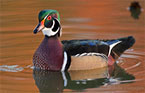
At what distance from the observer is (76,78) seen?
30.1 feet

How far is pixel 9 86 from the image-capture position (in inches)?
338

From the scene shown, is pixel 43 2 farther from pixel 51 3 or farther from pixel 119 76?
pixel 119 76

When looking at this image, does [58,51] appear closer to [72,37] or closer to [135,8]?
[72,37]

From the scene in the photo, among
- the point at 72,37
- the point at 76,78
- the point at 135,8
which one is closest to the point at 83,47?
the point at 76,78

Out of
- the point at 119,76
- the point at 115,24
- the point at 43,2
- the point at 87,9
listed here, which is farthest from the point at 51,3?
the point at 119,76

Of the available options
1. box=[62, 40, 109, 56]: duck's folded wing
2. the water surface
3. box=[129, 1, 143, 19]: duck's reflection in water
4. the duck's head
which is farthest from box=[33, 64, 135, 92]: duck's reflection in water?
box=[129, 1, 143, 19]: duck's reflection in water

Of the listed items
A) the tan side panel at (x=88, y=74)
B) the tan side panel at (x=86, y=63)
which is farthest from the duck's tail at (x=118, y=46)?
the tan side panel at (x=88, y=74)

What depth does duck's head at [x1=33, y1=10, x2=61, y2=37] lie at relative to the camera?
31.1ft

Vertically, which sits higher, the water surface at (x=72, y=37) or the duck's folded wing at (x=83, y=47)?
the duck's folded wing at (x=83, y=47)

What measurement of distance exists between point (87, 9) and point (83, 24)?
2368mm

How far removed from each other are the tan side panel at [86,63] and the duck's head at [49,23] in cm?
67

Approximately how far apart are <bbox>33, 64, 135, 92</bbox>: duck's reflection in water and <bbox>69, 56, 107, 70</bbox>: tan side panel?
12 cm

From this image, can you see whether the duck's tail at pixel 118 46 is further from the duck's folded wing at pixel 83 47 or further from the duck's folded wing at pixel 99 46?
the duck's folded wing at pixel 83 47

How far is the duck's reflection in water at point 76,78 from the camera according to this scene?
8.67 meters
